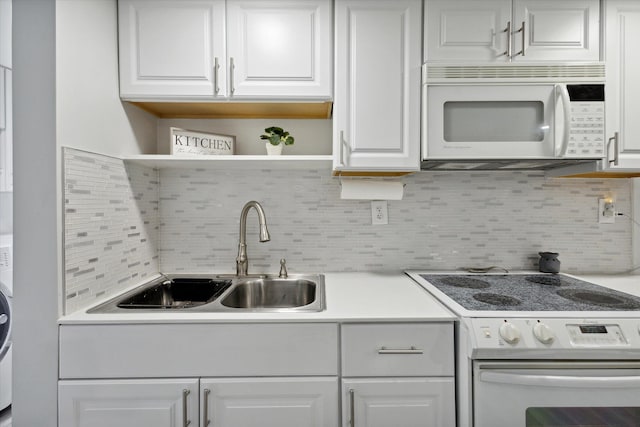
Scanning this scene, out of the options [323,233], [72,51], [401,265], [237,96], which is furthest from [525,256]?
[72,51]

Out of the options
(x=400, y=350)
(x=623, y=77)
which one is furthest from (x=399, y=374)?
(x=623, y=77)

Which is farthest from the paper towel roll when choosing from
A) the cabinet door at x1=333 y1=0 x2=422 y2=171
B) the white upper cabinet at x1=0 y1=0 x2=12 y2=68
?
the white upper cabinet at x1=0 y1=0 x2=12 y2=68

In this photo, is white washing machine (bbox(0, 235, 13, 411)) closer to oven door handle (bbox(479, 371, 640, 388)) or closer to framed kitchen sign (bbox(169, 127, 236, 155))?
framed kitchen sign (bbox(169, 127, 236, 155))

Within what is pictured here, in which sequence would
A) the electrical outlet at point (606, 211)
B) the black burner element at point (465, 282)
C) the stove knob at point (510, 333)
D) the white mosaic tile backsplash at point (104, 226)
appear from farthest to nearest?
the electrical outlet at point (606, 211) < the black burner element at point (465, 282) < the white mosaic tile backsplash at point (104, 226) < the stove knob at point (510, 333)

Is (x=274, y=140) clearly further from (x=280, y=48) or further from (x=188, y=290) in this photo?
(x=188, y=290)

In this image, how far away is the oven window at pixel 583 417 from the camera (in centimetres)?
101

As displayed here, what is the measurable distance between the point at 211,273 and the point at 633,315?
1.74 m

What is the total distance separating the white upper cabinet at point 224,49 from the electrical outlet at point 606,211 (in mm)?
1566

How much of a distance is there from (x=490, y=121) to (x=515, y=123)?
10cm

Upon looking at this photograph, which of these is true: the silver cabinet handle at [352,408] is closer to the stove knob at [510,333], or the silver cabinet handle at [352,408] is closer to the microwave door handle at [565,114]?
the stove knob at [510,333]

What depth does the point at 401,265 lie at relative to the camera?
5.68ft

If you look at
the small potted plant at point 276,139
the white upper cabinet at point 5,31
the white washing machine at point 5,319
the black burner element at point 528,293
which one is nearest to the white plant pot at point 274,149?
the small potted plant at point 276,139

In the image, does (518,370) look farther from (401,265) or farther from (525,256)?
(525,256)

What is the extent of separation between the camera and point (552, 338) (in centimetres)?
99
